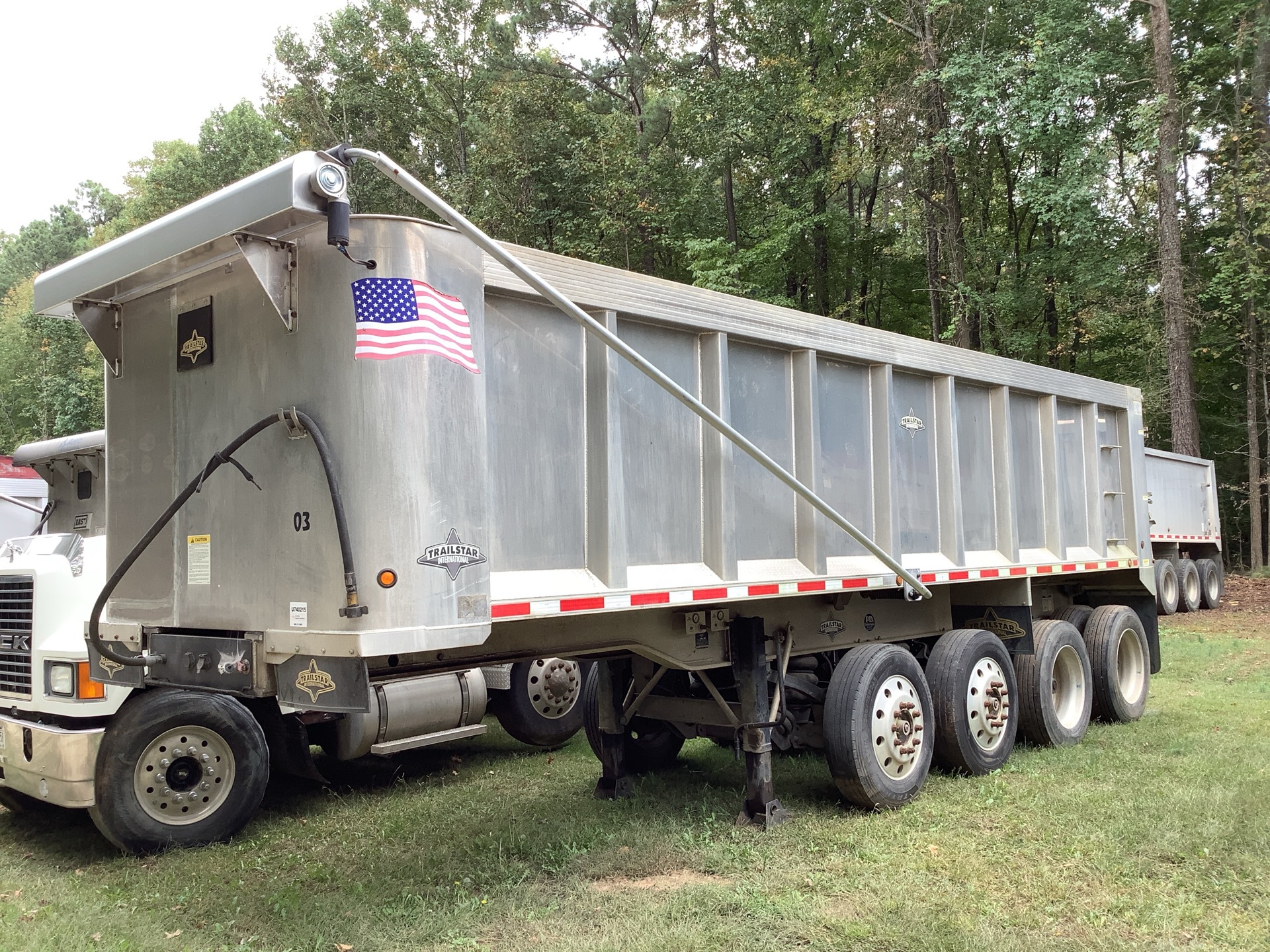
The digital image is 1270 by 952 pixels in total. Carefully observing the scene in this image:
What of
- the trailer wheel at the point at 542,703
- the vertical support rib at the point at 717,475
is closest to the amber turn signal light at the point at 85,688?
the trailer wheel at the point at 542,703

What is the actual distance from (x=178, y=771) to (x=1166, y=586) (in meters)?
20.3

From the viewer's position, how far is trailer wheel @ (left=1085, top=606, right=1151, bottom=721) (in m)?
8.94

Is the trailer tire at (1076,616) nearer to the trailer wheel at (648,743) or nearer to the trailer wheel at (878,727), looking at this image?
the trailer wheel at (878,727)

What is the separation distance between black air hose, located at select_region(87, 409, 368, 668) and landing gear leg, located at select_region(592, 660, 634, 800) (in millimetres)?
2912

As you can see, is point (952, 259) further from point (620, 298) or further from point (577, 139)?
point (620, 298)

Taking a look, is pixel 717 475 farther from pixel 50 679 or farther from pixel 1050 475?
pixel 1050 475

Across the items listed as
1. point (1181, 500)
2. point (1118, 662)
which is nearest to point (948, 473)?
point (1118, 662)

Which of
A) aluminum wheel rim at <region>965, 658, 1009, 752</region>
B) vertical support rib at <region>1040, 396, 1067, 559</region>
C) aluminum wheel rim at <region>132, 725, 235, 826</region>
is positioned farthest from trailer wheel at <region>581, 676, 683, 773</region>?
vertical support rib at <region>1040, 396, 1067, 559</region>

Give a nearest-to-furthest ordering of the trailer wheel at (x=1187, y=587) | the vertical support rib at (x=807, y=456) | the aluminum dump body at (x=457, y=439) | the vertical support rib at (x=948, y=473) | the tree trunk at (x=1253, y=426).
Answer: the aluminum dump body at (x=457, y=439) → the vertical support rib at (x=807, y=456) → the vertical support rib at (x=948, y=473) → the trailer wheel at (x=1187, y=587) → the tree trunk at (x=1253, y=426)

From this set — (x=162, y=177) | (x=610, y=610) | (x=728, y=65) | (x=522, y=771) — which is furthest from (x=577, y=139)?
(x=610, y=610)

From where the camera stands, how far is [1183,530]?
22.3m

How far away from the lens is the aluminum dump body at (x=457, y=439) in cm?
399

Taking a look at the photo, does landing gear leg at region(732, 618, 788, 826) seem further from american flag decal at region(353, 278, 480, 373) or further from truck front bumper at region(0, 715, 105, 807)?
truck front bumper at region(0, 715, 105, 807)

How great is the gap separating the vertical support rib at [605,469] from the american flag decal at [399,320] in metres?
0.99
